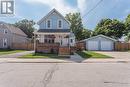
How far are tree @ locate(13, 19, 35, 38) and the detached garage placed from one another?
40614mm

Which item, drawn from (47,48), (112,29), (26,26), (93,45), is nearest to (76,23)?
(112,29)

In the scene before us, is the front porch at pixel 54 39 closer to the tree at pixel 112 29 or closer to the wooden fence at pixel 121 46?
the wooden fence at pixel 121 46

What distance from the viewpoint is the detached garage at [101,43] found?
6331 cm

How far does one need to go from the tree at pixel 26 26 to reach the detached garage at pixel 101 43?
40.6m

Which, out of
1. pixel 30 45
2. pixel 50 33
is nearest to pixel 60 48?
pixel 50 33

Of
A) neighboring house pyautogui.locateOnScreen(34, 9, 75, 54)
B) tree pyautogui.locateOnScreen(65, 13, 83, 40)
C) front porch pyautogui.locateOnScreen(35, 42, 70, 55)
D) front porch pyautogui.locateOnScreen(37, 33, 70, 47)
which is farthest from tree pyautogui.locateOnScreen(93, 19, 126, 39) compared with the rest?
front porch pyautogui.locateOnScreen(35, 42, 70, 55)

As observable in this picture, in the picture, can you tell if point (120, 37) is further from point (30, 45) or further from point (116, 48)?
point (30, 45)

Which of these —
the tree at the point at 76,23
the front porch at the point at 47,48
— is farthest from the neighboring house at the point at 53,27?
the tree at the point at 76,23

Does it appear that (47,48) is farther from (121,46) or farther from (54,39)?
(121,46)

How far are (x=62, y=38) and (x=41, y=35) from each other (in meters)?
3.32

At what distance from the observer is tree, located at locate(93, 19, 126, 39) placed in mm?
86188

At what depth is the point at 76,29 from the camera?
289 feet

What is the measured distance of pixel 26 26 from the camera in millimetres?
104125

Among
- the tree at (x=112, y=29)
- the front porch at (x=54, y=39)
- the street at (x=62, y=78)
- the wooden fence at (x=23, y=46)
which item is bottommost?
the street at (x=62, y=78)
